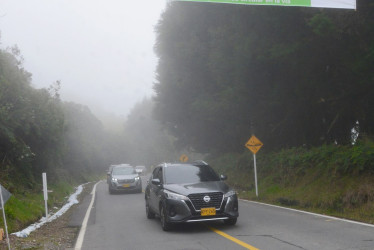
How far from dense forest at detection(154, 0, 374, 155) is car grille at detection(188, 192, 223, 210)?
7.58 metres

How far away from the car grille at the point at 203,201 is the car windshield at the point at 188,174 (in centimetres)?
118

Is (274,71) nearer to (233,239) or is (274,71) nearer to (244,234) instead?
(244,234)

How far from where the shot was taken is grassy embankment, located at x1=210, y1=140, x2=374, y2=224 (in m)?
13.2

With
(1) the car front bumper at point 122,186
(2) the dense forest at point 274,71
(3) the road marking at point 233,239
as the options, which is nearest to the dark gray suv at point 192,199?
(3) the road marking at point 233,239

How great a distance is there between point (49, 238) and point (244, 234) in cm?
479

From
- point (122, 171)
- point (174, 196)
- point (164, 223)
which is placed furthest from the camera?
point (122, 171)

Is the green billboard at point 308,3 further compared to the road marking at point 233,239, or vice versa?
the green billboard at point 308,3

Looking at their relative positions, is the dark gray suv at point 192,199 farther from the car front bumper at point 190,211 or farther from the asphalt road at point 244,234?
the asphalt road at point 244,234

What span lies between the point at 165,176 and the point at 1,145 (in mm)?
10091

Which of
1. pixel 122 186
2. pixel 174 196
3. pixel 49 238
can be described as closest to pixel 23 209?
pixel 49 238

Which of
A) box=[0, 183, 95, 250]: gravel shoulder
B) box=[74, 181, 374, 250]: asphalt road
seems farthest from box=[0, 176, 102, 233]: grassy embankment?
box=[74, 181, 374, 250]: asphalt road

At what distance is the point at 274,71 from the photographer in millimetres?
20906

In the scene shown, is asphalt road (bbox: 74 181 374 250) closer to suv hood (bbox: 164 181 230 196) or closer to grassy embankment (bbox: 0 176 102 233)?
suv hood (bbox: 164 181 230 196)

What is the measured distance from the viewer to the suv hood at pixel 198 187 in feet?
35.0
